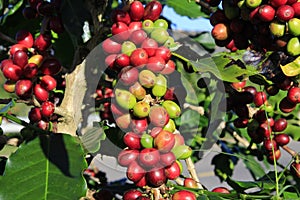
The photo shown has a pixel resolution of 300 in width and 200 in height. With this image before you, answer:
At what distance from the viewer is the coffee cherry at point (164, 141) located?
89cm

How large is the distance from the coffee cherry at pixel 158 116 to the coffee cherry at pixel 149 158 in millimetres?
51

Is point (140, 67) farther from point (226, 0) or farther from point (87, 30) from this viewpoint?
point (87, 30)

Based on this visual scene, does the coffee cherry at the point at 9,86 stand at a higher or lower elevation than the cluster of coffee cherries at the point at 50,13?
lower

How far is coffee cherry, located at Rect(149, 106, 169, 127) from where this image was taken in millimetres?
903

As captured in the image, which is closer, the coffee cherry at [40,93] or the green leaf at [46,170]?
the green leaf at [46,170]

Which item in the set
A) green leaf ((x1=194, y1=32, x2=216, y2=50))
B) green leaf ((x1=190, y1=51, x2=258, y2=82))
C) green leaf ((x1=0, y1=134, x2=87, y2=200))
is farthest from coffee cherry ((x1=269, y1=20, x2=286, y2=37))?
green leaf ((x1=194, y1=32, x2=216, y2=50))

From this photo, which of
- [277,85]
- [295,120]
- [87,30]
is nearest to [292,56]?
[277,85]

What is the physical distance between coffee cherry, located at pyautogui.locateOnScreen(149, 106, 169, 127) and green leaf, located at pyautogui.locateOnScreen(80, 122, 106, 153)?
15 centimetres

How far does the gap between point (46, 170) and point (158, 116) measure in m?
0.26

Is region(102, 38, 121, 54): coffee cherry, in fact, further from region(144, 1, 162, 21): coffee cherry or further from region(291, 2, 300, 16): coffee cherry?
region(291, 2, 300, 16): coffee cherry

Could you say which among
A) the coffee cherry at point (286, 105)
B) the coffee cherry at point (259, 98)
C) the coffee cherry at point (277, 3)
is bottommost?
the coffee cherry at point (259, 98)

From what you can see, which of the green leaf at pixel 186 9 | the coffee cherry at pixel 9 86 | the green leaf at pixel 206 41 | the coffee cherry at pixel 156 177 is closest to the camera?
the coffee cherry at pixel 156 177

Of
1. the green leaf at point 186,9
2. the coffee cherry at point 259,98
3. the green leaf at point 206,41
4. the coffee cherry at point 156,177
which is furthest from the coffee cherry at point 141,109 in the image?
the green leaf at point 206,41

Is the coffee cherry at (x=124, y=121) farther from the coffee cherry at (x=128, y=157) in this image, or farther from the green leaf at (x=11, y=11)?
the green leaf at (x=11, y=11)
